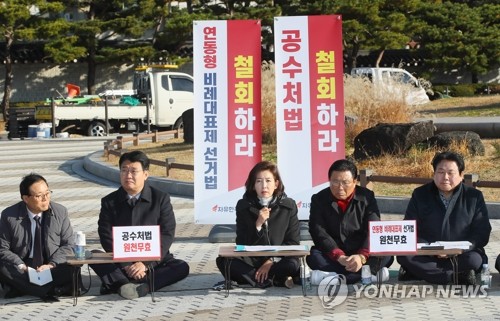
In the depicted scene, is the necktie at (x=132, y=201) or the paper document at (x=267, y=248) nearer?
the paper document at (x=267, y=248)

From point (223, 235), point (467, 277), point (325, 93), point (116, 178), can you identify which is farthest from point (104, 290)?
point (116, 178)

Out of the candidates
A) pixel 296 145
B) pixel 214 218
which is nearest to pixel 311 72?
pixel 296 145

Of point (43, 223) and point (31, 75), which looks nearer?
point (43, 223)

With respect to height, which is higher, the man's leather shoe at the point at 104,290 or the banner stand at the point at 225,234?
the banner stand at the point at 225,234

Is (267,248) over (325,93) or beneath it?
beneath

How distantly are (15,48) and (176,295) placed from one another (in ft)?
112

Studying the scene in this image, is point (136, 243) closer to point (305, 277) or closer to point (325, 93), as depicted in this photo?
point (305, 277)

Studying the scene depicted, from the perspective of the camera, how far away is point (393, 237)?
810 centimetres

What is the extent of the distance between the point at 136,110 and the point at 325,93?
1921 cm

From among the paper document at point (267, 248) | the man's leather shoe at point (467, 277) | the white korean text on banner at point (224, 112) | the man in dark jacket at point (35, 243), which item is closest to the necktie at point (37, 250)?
the man in dark jacket at point (35, 243)

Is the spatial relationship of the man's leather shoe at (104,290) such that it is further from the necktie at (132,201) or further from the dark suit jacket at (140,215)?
the necktie at (132,201)

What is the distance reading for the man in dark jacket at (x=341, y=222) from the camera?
841cm

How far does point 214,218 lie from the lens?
10727 mm

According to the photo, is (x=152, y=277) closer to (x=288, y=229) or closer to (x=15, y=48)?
(x=288, y=229)
